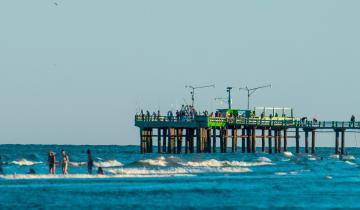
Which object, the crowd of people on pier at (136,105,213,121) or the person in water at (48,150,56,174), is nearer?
the person in water at (48,150,56,174)

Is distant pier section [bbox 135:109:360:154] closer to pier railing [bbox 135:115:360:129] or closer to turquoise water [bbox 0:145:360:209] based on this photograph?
pier railing [bbox 135:115:360:129]

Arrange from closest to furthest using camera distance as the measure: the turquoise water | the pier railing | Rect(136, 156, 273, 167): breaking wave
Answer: the turquoise water, Rect(136, 156, 273, 167): breaking wave, the pier railing

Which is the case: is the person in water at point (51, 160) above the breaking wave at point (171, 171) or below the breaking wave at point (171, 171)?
above

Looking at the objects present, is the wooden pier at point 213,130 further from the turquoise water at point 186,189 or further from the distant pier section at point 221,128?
the turquoise water at point 186,189

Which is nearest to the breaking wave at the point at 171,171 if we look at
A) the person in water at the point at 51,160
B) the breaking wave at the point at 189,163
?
the person in water at the point at 51,160

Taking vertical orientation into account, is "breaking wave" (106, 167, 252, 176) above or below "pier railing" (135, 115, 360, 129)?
below

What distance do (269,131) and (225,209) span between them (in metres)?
80.3

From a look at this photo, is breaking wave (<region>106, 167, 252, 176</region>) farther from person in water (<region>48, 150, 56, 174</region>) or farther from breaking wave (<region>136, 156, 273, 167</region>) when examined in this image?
breaking wave (<region>136, 156, 273, 167</region>)

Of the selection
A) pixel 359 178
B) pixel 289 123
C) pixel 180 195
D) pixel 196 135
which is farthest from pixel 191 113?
pixel 180 195

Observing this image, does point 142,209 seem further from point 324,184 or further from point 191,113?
point 191,113

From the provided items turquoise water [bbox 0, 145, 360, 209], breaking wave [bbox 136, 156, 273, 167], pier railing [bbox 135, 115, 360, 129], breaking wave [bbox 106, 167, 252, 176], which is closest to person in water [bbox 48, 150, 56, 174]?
turquoise water [bbox 0, 145, 360, 209]

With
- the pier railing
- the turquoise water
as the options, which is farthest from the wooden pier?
the turquoise water

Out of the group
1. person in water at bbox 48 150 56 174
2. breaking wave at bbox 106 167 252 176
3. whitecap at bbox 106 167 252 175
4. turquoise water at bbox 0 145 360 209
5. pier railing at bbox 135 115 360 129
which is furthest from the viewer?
pier railing at bbox 135 115 360 129

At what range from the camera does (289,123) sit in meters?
119
